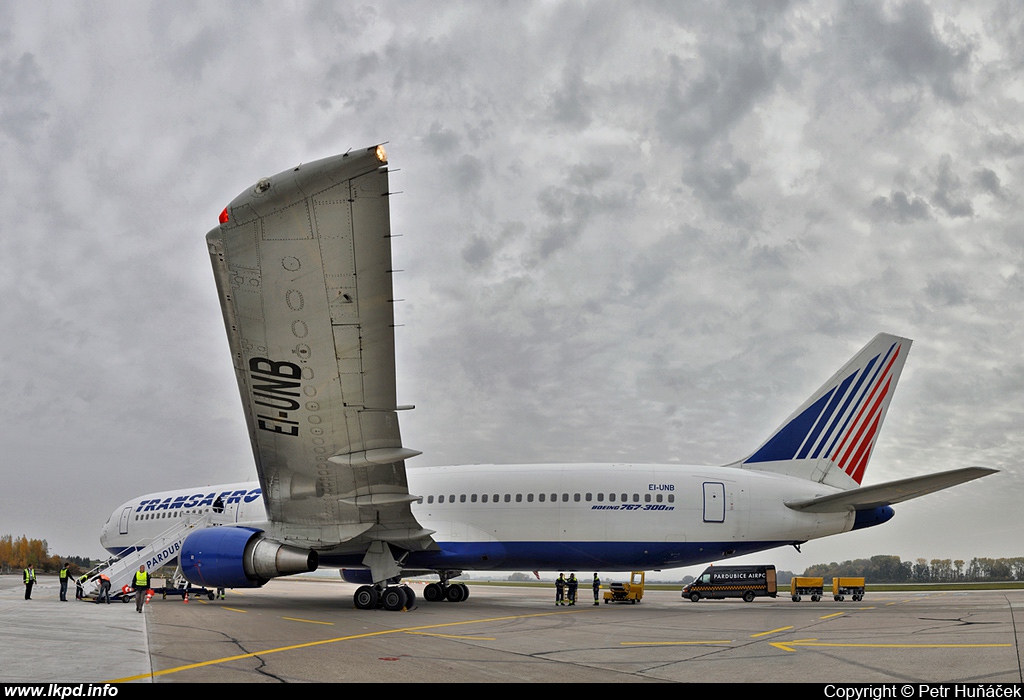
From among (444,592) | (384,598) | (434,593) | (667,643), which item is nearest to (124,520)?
(434,593)

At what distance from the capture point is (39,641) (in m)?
10.7

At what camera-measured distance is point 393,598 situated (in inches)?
707

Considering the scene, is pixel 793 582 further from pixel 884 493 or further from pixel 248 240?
pixel 248 240

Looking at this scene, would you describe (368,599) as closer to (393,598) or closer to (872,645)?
(393,598)

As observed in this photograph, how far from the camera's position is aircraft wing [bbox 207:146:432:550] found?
1066cm

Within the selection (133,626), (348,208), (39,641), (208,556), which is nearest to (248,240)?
(348,208)

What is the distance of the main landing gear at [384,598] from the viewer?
707 inches

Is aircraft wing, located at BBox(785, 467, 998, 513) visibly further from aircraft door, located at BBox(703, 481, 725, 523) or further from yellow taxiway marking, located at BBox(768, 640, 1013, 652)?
yellow taxiway marking, located at BBox(768, 640, 1013, 652)

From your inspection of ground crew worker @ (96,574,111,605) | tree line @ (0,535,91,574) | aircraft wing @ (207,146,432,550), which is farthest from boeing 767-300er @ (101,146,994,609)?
tree line @ (0,535,91,574)

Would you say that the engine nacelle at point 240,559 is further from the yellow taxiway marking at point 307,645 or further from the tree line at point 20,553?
the tree line at point 20,553

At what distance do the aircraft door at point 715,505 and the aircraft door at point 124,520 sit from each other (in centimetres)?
2056

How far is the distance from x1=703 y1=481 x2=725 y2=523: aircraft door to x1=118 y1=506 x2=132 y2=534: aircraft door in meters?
20.6

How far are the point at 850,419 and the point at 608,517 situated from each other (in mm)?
7640
